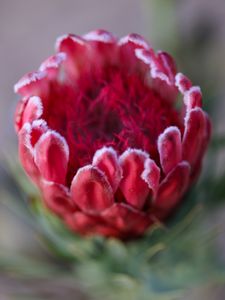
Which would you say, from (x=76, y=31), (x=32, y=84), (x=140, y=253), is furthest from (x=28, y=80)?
(x=76, y=31)

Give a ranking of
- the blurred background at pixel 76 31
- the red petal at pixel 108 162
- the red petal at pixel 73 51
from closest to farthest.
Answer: the red petal at pixel 108 162, the red petal at pixel 73 51, the blurred background at pixel 76 31

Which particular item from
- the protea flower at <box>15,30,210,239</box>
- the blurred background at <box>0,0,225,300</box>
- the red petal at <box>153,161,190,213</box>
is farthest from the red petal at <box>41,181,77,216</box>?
the blurred background at <box>0,0,225,300</box>

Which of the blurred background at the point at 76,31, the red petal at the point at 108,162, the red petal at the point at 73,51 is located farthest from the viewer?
the blurred background at the point at 76,31

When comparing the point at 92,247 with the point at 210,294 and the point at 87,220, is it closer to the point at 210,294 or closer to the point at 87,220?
the point at 87,220

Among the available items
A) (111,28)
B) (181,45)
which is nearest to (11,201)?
(181,45)

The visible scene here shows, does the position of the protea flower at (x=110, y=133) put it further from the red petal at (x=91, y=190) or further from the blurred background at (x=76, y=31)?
the blurred background at (x=76, y=31)

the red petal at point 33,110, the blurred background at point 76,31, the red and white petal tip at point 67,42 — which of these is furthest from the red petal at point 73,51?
the blurred background at point 76,31
